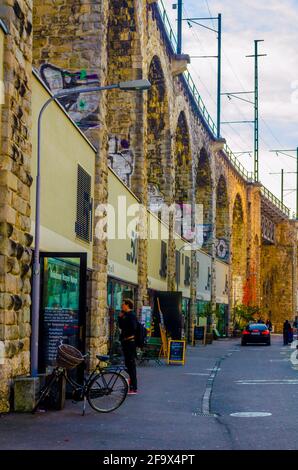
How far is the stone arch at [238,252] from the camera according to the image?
65125 mm

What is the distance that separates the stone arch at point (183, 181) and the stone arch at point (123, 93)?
1370 cm

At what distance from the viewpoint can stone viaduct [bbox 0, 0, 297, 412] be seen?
12984mm

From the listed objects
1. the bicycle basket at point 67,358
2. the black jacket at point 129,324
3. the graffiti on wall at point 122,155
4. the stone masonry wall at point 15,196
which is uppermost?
the graffiti on wall at point 122,155

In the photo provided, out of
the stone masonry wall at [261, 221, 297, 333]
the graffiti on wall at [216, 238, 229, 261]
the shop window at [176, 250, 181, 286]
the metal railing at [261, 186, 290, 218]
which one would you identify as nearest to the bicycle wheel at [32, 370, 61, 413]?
the shop window at [176, 250, 181, 286]

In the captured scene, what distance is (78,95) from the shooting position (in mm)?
21438

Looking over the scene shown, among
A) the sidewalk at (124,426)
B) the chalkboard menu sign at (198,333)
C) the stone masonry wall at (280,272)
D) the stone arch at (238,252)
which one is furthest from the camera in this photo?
the stone masonry wall at (280,272)

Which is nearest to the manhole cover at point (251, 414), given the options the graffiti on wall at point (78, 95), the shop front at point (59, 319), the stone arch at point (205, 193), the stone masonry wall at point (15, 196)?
the shop front at point (59, 319)

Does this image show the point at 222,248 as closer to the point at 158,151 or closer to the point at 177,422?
the point at 158,151

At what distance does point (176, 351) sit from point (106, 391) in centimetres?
1201

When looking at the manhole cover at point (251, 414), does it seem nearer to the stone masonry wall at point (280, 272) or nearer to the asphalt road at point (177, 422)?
the asphalt road at point (177, 422)

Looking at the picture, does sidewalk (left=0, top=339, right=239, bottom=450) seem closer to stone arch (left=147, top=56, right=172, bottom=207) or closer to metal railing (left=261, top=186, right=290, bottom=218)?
stone arch (left=147, top=56, right=172, bottom=207)

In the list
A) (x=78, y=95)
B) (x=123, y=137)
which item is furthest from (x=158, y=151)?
(x=78, y=95)

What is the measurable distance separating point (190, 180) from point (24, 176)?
29733 millimetres
